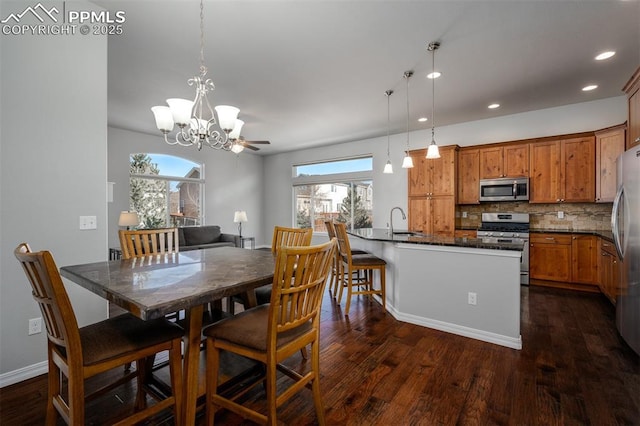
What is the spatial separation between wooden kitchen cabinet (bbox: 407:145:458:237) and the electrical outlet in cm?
513

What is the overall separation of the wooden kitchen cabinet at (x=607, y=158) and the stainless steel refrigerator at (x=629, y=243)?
1.65 m

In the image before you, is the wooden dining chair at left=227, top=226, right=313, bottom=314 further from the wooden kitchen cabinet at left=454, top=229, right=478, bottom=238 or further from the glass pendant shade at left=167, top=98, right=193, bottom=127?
the wooden kitchen cabinet at left=454, top=229, right=478, bottom=238

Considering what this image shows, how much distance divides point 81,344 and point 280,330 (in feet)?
2.88

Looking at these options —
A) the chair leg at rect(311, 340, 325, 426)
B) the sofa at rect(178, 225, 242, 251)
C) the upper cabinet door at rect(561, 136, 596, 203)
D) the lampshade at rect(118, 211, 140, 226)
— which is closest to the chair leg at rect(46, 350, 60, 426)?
the chair leg at rect(311, 340, 325, 426)

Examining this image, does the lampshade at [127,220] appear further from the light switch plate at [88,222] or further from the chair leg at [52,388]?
the chair leg at [52,388]

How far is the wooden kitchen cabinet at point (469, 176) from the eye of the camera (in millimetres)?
4977

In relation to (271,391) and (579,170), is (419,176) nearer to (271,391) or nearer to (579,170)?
(579,170)

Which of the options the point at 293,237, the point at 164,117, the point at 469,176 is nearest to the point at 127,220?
the point at 164,117

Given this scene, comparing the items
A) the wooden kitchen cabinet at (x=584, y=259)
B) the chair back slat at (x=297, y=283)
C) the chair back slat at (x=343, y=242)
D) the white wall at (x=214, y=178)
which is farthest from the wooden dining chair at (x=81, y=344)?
the wooden kitchen cabinet at (x=584, y=259)

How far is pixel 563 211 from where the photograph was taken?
179 inches

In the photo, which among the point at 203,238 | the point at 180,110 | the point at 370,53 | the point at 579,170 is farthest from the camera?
the point at 203,238

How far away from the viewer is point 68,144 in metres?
2.15

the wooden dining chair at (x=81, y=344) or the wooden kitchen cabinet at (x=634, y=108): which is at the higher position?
the wooden kitchen cabinet at (x=634, y=108)

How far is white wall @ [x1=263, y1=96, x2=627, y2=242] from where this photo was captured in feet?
14.2
